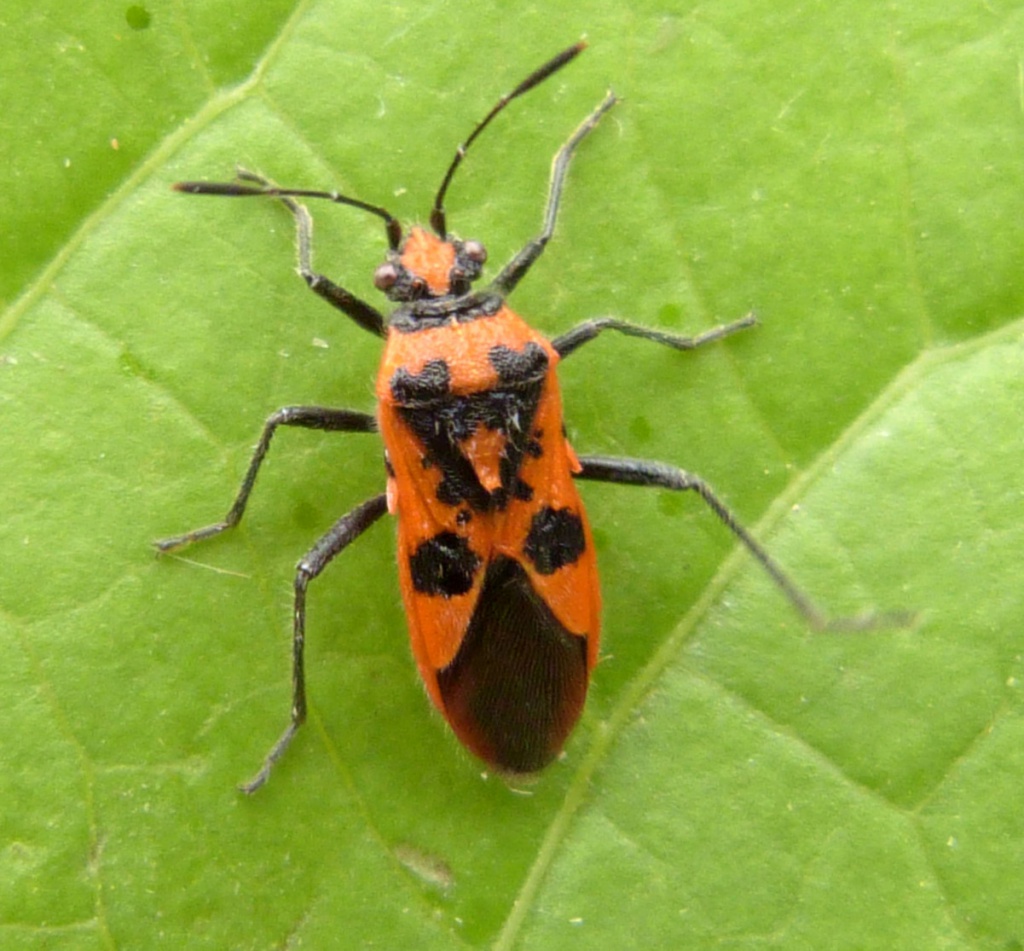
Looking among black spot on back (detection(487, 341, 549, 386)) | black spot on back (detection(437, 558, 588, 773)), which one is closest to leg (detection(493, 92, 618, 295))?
black spot on back (detection(487, 341, 549, 386))

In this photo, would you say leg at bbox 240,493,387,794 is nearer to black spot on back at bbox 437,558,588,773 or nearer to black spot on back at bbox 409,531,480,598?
black spot on back at bbox 409,531,480,598

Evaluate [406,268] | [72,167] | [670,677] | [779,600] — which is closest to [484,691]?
[670,677]

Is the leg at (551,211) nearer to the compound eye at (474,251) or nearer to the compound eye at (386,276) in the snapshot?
the compound eye at (474,251)

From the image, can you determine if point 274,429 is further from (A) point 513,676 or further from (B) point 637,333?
(B) point 637,333

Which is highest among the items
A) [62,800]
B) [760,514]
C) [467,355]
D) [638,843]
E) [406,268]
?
[406,268]

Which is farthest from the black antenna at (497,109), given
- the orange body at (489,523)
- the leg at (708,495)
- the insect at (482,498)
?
the leg at (708,495)

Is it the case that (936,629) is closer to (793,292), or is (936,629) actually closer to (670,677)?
(670,677)

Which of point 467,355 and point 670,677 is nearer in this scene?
point 467,355

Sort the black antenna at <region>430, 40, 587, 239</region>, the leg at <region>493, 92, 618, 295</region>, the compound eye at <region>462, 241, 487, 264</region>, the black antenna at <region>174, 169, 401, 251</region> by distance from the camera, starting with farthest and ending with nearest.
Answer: the leg at <region>493, 92, 618, 295</region> → the compound eye at <region>462, 241, 487, 264</region> → the black antenna at <region>430, 40, 587, 239</region> → the black antenna at <region>174, 169, 401, 251</region>
